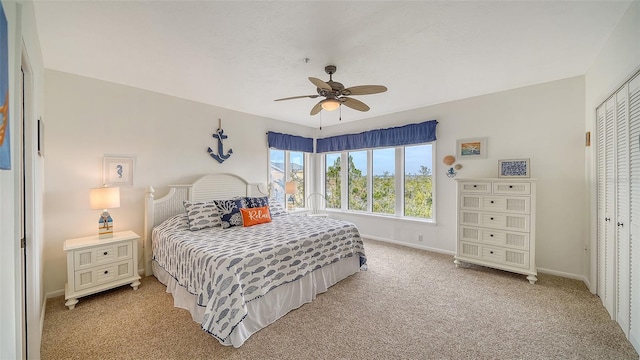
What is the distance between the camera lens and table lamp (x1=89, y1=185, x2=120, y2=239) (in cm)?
273

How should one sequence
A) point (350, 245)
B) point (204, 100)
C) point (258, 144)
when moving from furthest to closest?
1. point (258, 144)
2. point (204, 100)
3. point (350, 245)

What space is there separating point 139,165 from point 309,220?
2438mm

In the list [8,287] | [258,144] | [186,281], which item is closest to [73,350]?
[186,281]

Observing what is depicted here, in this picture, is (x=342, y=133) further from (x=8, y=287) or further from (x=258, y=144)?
(x=8, y=287)

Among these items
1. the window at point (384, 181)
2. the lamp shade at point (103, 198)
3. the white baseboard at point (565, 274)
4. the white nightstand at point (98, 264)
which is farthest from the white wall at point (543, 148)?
the lamp shade at point (103, 198)

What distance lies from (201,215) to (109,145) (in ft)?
4.62

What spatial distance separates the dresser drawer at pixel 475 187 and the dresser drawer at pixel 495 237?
508 millimetres

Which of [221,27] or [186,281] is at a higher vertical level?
[221,27]

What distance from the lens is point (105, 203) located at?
2762 mm

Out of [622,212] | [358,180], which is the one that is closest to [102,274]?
[358,180]

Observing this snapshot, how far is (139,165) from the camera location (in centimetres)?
335

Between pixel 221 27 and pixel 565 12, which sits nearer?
pixel 565 12

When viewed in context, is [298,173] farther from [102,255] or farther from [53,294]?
[53,294]

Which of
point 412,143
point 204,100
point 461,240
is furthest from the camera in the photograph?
point 412,143
